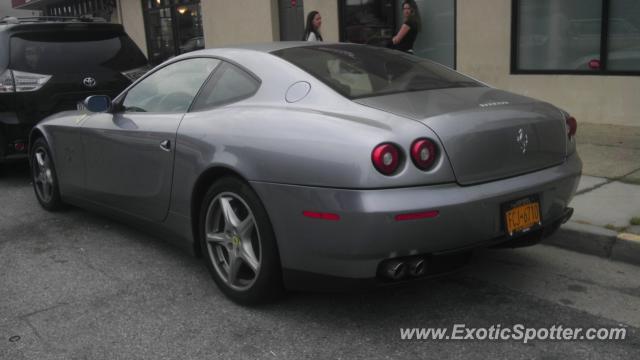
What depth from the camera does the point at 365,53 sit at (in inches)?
169

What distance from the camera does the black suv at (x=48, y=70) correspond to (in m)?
7.11

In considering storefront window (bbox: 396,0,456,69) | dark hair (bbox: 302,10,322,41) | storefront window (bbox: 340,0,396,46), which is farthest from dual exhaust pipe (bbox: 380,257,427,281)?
storefront window (bbox: 340,0,396,46)

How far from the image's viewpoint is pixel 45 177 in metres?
5.91

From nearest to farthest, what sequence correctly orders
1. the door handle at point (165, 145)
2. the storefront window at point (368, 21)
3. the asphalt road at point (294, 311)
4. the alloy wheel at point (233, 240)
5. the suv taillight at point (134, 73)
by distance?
1. the asphalt road at point (294, 311)
2. the alloy wheel at point (233, 240)
3. the door handle at point (165, 145)
4. the suv taillight at point (134, 73)
5. the storefront window at point (368, 21)

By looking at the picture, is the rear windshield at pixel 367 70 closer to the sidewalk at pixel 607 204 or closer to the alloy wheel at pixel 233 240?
the alloy wheel at pixel 233 240

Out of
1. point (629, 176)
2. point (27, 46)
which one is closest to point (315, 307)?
point (629, 176)

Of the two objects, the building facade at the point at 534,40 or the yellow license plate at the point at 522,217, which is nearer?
the yellow license plate at the point at 522,217

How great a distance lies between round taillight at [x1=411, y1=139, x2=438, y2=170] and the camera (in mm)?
3021

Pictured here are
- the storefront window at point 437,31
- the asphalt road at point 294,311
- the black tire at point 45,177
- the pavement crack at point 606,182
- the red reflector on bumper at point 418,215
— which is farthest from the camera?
the storefront window at point 437,31

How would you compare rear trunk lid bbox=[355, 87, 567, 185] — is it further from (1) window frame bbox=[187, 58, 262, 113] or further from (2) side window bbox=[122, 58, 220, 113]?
(2) side window bbox=[122, 58, 220, 113]

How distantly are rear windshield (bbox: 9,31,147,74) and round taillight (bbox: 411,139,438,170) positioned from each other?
543cm

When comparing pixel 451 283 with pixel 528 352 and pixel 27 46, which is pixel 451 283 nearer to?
pixel 528 352

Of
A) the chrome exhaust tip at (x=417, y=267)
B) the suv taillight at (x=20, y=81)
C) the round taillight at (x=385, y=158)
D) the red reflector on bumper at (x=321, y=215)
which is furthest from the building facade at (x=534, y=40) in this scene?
the red reflector on bumper at (x=321, y=215)

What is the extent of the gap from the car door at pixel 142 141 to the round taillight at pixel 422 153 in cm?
167
